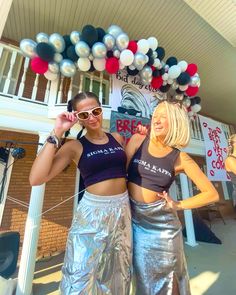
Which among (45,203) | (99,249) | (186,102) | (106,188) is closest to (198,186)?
(106,188)

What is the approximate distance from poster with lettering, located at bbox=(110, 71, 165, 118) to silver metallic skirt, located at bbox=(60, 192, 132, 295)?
2.75m

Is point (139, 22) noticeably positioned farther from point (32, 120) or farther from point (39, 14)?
point (32, 120)

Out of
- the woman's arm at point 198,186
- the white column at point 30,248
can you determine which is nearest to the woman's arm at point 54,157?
the woman's arm at point 198,186

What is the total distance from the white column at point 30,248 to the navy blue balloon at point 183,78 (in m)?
3.54

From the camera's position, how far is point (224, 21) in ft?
13.1

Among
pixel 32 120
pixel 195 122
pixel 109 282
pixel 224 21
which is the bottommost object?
pixel 109 282

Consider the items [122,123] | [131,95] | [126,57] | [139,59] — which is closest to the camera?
[126,57]

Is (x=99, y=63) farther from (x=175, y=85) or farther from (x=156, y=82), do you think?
(x=175, y=85)

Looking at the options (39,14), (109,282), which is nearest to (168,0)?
(39,14)

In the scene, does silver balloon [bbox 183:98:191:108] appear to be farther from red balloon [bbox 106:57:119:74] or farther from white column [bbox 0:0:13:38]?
white column [bbox 0:0:13:38]

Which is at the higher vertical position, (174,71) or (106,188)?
(174,71)

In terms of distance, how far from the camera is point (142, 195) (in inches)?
52.9

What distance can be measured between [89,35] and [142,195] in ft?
9.29

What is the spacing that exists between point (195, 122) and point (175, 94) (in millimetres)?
1978
